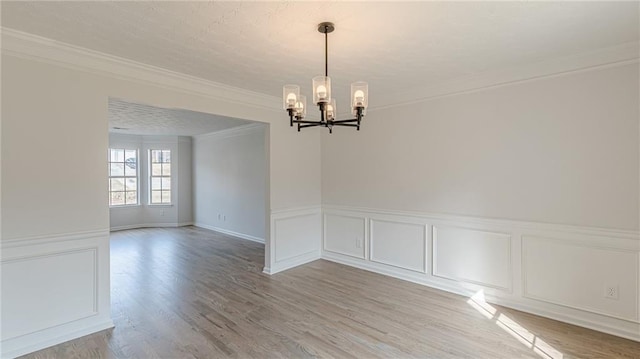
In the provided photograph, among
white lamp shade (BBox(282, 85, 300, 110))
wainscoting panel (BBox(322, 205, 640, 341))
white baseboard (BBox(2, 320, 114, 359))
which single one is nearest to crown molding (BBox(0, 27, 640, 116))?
wainscoting panel (BBox(322, 205, 640, 341))

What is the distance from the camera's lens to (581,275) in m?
2.97

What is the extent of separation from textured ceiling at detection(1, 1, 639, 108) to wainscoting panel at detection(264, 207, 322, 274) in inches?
89.4

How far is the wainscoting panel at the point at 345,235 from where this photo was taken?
4.77 m

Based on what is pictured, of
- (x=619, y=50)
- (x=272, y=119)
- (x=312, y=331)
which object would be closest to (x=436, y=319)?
(x=312, y=331)

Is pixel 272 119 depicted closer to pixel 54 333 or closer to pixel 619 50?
pixel 54 333

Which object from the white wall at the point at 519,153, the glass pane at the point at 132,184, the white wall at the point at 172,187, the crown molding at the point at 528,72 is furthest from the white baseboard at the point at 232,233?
the crown molding at the point at 528,72

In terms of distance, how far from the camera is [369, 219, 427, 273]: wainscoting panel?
412cm

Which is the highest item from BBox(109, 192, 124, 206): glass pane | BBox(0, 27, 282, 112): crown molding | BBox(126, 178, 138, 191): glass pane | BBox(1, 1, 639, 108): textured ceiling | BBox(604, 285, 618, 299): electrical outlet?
BBox(1, 1, 639, 108): textured ceiling

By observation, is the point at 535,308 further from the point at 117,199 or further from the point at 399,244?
the point at 117,199

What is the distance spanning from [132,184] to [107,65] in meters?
6.47

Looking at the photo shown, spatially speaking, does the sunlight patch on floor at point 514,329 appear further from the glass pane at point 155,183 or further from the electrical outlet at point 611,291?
the glass pane at point 155,183

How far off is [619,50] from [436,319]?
2.98 m

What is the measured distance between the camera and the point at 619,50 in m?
2.73

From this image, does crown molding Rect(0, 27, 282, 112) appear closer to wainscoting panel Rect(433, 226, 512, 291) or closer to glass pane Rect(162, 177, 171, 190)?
wainscoting panel Rect(433, 226, 512, 291)
